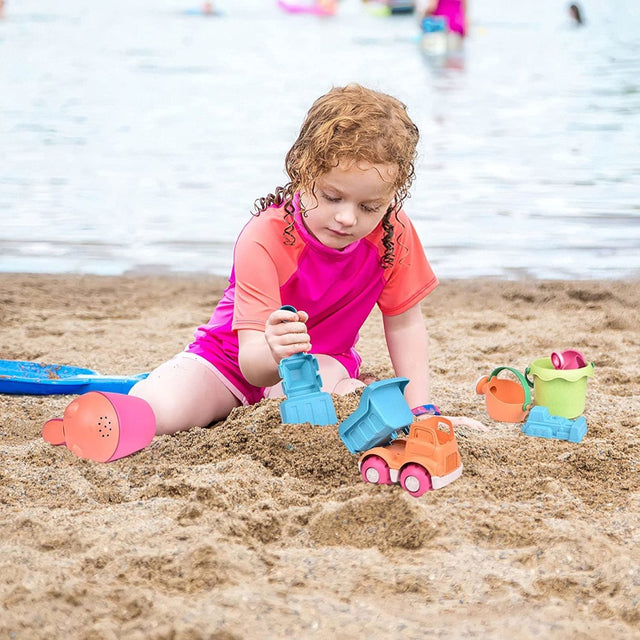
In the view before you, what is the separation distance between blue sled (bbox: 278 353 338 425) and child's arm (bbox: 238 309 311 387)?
6 centimetres

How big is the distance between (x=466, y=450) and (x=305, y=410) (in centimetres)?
40

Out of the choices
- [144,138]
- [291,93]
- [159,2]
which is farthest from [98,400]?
[159,2]

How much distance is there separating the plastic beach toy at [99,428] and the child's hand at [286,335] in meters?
0.42

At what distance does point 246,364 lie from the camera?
2305 mm

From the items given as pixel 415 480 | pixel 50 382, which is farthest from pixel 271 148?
pixel 415 480

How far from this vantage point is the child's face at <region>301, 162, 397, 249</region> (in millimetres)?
2088

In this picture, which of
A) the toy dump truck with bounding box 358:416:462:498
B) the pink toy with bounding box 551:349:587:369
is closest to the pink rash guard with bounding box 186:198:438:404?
the pink toy with bounding box 551:349:587:369

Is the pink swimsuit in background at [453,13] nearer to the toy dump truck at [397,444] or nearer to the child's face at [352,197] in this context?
the child's face at [352,197]

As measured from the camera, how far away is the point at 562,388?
2.40m

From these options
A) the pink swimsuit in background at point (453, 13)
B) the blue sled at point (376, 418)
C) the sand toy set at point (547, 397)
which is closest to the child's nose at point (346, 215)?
the blue sled at point (376, 418)

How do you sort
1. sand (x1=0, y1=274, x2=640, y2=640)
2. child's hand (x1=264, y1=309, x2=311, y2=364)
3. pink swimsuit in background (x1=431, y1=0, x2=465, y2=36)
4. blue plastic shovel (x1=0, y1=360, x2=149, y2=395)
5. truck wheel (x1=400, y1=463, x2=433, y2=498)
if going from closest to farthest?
1. sand (x1=0, y1=274, x2=640, y2=640)
2. truck wheel (x1=400, y1=463, x2=433, y2=498)
3. child's hand (x1=264, y1=309, x2=311, y2=364)
4. blue plastic shovel (x1=0, y1=360, x2=149, y2=395)
5. pink swimsuit in background (x1=431, y1=0, x2=465, y2=36)

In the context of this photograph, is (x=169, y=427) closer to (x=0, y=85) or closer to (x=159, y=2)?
(x=0, y=85)

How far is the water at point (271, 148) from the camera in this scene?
16.2 feet

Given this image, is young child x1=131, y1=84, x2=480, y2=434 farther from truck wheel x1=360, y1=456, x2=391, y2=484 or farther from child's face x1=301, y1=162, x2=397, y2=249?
truck wheel x1=360, y1=456, x2=391, y2=484
